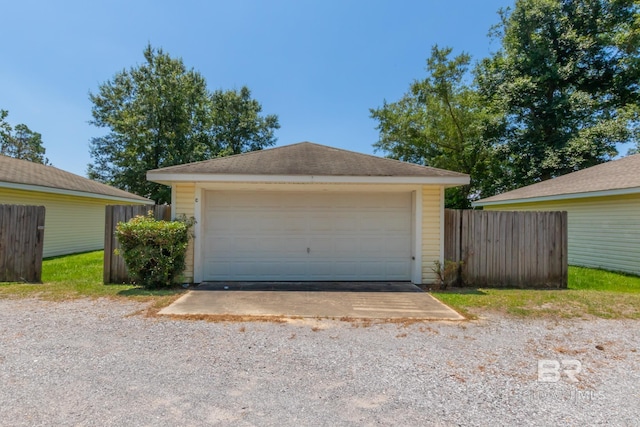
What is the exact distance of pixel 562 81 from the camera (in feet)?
63.9

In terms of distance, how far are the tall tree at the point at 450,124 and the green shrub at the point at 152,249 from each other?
20214mm

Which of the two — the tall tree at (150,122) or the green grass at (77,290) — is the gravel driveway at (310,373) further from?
the tall tree at (150,122)

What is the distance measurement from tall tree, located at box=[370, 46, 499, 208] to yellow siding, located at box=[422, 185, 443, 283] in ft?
53.3

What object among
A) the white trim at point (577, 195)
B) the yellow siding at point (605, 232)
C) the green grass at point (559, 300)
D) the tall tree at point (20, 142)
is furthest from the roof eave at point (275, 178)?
the tall tree at point (20, 142)

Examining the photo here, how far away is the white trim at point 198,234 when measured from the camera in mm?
6926

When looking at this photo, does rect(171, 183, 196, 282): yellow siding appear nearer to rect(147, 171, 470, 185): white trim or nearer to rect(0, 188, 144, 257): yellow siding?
rect(147, 171, 470, 185): white trim

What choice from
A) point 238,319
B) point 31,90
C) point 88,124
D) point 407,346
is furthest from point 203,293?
point 88,124

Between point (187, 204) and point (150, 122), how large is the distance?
67.3 ft

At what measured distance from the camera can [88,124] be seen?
25.4m

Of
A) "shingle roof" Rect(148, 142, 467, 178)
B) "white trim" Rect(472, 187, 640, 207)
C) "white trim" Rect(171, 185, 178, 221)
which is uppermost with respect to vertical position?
"shingle roof" Rect(148, 142, 467, 178)

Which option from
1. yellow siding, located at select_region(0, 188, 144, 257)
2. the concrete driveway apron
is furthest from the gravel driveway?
yellow siding, located at select_region(0, 188, 144, 257)

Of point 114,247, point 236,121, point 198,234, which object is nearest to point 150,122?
point 236,121

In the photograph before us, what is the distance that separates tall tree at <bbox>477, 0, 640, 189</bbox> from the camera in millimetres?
18047

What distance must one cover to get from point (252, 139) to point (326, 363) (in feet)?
94.9
